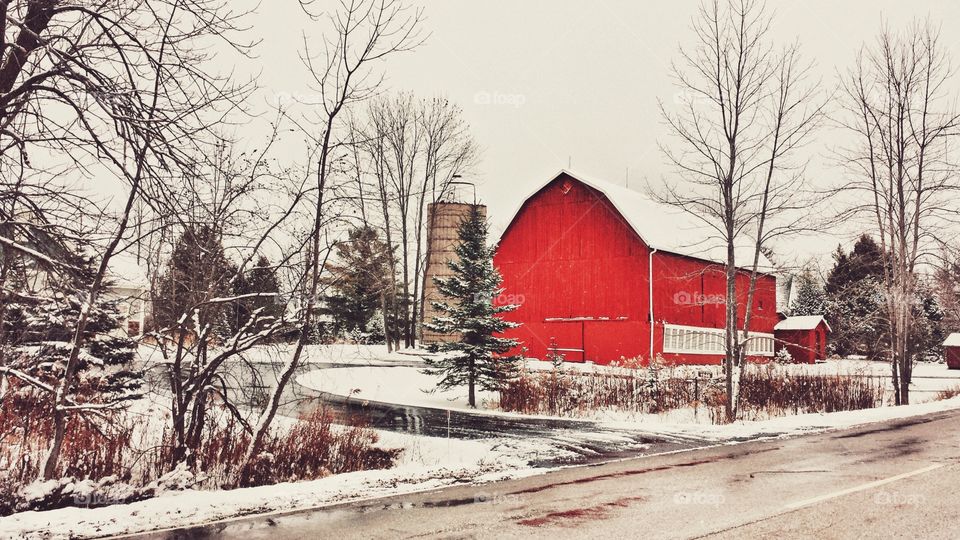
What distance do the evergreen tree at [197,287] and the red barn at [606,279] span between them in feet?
74.0

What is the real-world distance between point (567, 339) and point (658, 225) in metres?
7.23

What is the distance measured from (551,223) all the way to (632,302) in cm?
626

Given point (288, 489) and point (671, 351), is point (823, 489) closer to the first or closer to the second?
point (288, 489)

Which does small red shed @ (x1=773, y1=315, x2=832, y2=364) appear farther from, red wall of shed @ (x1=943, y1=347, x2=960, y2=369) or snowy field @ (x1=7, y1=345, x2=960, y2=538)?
snowy field @ (x1=7, y1=345, x2=960, y2=538)

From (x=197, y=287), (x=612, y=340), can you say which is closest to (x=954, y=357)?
(x=612, y=340)

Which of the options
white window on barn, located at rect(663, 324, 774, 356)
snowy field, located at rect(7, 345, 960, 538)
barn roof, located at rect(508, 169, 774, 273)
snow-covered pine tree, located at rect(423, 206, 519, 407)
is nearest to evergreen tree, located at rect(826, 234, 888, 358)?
barn roof, located at rect(508, 169, 774, 273)

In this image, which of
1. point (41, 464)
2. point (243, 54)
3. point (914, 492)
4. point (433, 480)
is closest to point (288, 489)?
point (433, 480)

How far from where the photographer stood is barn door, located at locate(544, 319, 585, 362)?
105 feet

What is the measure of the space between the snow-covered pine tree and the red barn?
1299 cm

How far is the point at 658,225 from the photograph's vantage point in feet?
110

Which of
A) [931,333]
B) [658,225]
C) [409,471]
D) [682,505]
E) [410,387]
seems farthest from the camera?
[931,333]

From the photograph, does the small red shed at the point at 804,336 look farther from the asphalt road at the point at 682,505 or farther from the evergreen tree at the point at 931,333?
the asphalt road at the point at 682,505

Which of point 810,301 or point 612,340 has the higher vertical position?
point 810,301

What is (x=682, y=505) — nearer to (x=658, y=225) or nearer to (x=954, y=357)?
(x=658, y=225)
